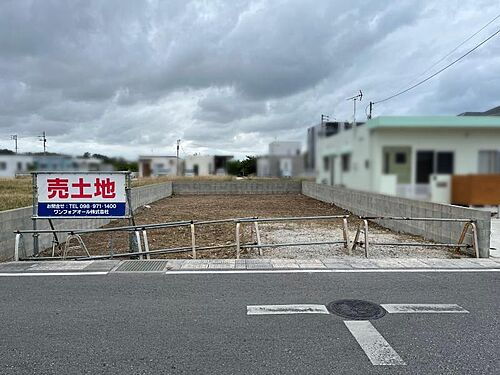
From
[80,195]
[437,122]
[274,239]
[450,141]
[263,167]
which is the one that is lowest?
[274,239]

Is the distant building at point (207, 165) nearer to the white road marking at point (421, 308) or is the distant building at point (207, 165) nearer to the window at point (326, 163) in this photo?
the window at point (326, 163)

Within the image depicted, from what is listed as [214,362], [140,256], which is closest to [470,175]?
[214,362]

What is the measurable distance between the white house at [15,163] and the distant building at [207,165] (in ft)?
25.5

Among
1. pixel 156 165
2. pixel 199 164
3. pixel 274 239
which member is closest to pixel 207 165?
pixel 199 164

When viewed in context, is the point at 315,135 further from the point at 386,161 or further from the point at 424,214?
the point at 424,214

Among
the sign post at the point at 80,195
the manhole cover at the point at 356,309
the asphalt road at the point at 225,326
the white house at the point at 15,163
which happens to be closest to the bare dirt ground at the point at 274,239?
the sign post at the point at 80,195

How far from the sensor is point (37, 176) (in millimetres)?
6828

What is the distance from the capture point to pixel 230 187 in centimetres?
2855

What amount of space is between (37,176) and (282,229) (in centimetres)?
659

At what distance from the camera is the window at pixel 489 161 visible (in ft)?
Result: 13.8

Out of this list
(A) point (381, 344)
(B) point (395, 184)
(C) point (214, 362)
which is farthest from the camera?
(B) point (395, 184)

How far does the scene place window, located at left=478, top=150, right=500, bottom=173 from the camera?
13.8 ft

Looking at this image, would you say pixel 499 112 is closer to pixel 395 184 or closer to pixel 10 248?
pixel 395 184

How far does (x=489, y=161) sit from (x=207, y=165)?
43.5 feet
